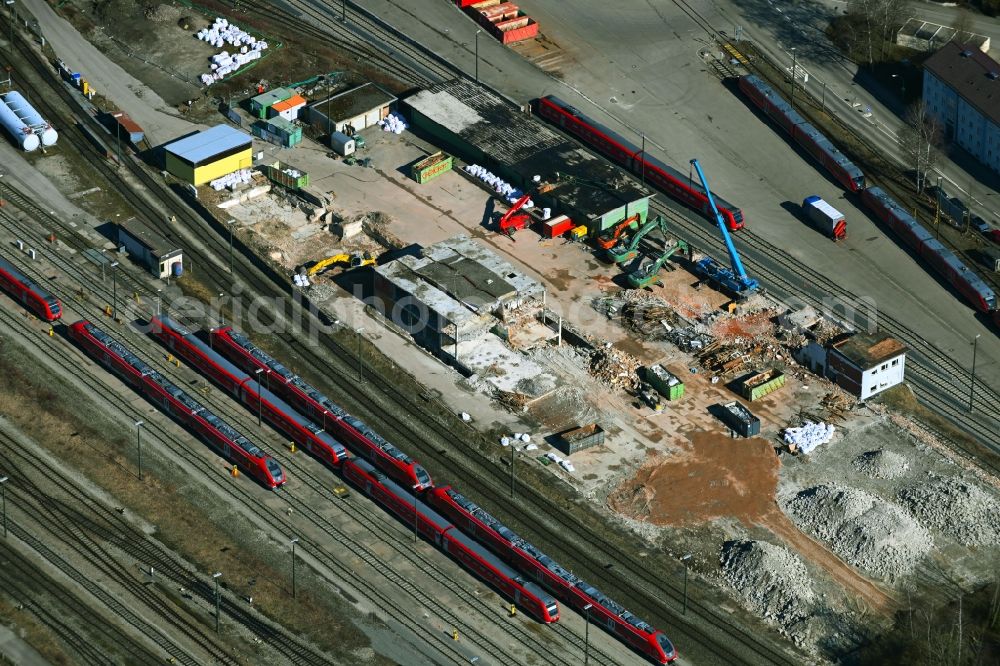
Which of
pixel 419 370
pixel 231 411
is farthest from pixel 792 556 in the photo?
pixel 231 411

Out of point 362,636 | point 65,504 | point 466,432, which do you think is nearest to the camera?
point 362,636

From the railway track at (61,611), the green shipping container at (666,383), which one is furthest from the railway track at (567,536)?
the railway track at (61,611)

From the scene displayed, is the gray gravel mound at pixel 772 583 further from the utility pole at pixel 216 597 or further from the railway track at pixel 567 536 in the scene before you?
the utility pole at pixel 216 597

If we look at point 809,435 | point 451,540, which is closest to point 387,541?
point 451,540

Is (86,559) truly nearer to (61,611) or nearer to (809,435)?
(61,611)

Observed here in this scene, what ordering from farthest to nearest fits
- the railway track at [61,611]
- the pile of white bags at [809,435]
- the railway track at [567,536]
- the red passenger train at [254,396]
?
the pile of white bags at [809,435] < the red passenger train at [254,396] < the railway track at [567,536] < the railway track at [61,611]

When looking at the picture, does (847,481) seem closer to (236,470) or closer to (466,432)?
(466,432)
